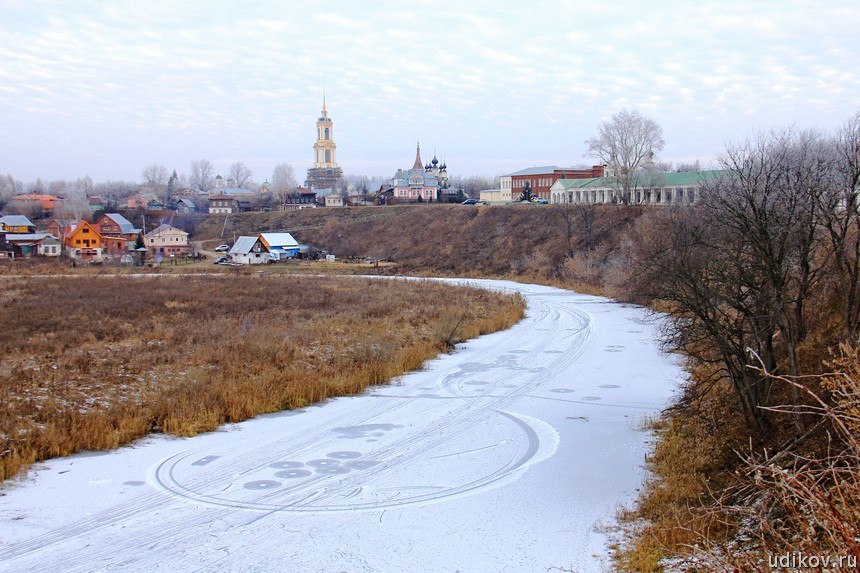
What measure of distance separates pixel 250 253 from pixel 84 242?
65.9 ft

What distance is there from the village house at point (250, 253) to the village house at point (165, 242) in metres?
10.0

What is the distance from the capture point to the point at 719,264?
Answer: 11914mm

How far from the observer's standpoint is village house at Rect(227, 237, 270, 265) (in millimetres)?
66000

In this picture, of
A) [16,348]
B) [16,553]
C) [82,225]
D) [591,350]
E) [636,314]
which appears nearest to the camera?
[16,553]

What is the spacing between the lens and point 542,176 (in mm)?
95250

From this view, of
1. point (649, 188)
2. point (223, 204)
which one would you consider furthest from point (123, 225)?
point (649, 188)

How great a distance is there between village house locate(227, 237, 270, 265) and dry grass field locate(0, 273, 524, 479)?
29.2 m

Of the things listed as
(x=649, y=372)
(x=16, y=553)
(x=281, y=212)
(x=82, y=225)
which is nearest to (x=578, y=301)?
(x=649, y=372)

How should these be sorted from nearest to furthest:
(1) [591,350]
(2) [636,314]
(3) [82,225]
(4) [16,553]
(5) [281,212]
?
(4) [16,553]
(1) [591,350]
(2) [636,314]
(3) [82,225]
(5) [281,212]

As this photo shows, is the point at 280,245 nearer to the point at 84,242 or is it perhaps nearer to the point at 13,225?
the point at 84,242

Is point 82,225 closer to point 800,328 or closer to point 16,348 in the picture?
point 16,348

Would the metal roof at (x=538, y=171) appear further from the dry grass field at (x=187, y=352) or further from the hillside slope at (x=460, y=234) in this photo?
the dry grass field at (x=187, y=352)

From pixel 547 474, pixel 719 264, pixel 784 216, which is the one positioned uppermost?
pixel 784 216

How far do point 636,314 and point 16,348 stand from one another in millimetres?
24564
